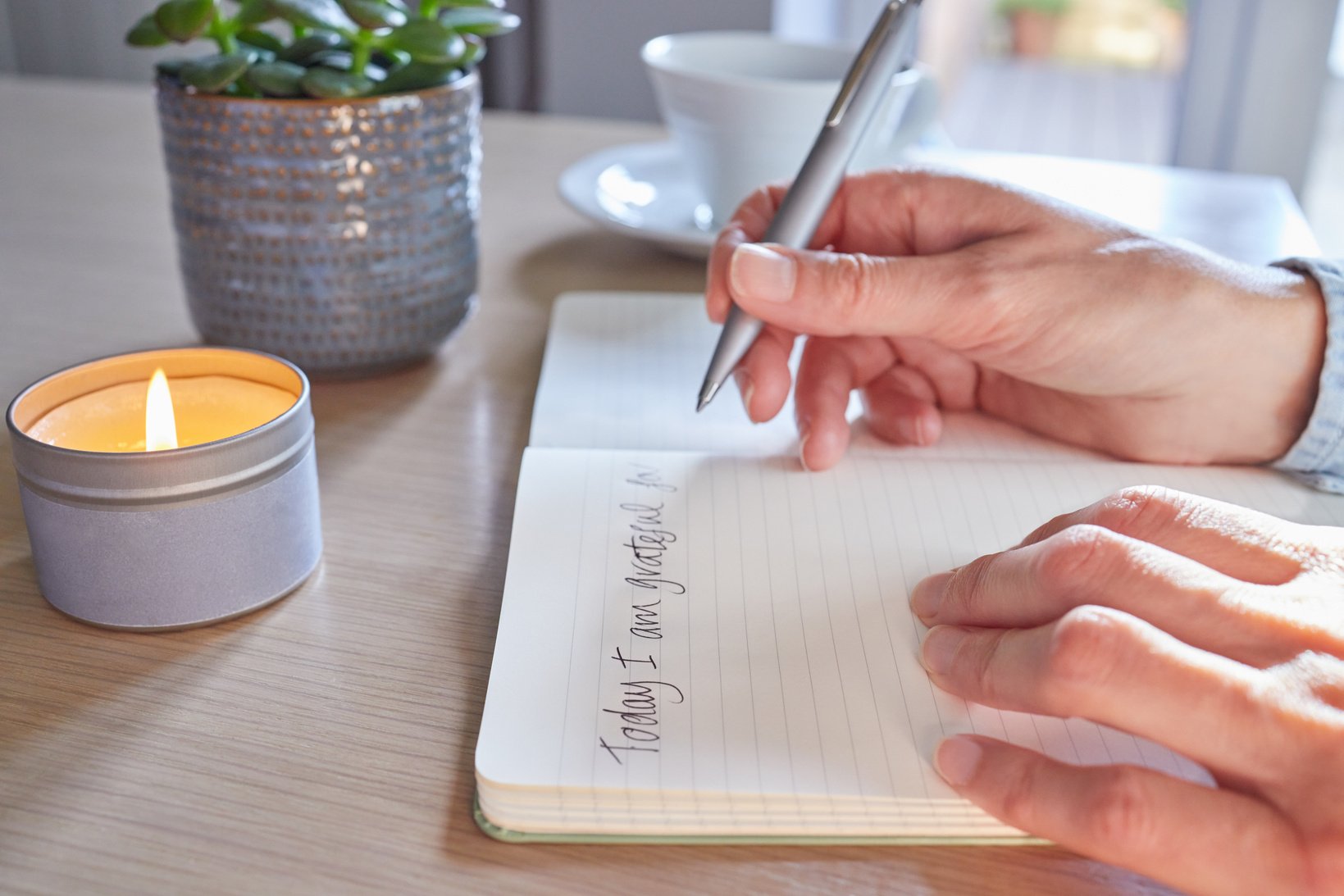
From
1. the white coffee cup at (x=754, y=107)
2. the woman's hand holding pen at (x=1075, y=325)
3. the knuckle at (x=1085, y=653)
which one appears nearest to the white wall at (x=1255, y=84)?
the white coffee cup at (x=754, y=107)

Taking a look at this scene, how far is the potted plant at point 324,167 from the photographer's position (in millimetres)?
557

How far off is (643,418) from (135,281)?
411 mm

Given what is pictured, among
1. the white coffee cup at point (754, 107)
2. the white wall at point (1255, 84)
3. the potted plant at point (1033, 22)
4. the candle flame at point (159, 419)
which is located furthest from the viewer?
the potted plant at point (1033, 22)

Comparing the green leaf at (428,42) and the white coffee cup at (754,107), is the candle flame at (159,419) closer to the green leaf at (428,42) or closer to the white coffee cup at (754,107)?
the green leaf at (428,42)

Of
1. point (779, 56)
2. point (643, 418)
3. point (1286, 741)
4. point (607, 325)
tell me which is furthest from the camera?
point (779, 56)

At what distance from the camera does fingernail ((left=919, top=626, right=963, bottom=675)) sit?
15.3 inches

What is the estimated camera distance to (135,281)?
77 cm

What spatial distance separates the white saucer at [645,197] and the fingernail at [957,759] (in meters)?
0.51

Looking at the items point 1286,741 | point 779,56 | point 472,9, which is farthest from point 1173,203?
point 1286,741

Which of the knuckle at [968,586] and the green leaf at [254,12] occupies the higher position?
the green leaf at [254,12]

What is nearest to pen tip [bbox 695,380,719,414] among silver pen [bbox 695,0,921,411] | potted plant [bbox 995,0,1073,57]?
silver pen [bbox 695,0,921,411]

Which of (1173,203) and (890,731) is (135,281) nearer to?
(890,731)

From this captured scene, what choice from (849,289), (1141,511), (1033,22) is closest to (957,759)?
(1141,511)

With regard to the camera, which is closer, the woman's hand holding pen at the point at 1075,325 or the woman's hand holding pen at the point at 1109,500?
the woman's hand holding pen at the point at 1109,500
